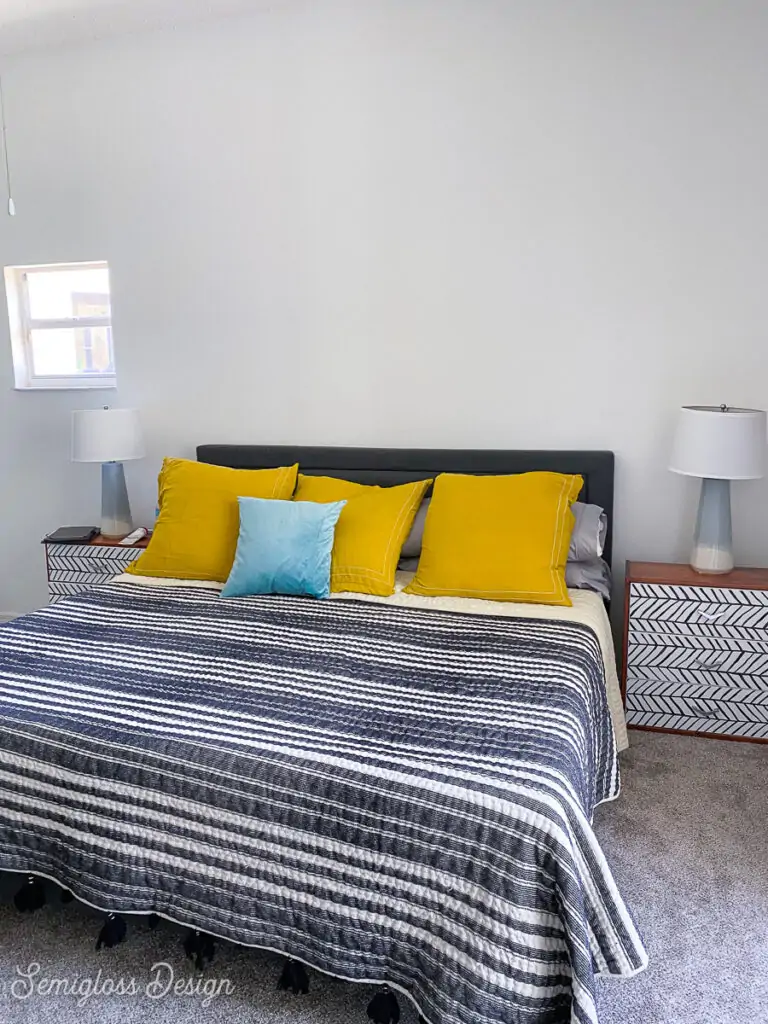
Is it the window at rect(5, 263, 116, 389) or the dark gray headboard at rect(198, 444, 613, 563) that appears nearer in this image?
the dark gray headboard at rect(198, 444, 613, 563)

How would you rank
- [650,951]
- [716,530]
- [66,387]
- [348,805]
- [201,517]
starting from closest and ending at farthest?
[348,805], [650,951], [716,530], [201,517], [66,387]

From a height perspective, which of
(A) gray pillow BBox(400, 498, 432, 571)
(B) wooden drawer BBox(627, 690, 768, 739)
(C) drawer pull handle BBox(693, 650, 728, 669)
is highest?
(A) gray pillow BBox(400, 498, 432, 571)

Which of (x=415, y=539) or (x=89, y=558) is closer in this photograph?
(x=415, y=539)

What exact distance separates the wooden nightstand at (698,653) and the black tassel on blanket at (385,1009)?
160cm

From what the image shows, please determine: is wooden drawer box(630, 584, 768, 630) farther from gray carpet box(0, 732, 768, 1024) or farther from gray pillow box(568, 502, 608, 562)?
gray carpet box(0, 732, 768, 1024)

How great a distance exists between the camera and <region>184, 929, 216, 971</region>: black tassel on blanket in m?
1.87

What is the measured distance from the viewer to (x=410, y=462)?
346cm

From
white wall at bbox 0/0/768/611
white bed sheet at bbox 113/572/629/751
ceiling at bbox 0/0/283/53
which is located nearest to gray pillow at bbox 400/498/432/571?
white bed sheet at bbox 113/572/629/751

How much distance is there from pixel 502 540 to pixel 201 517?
116 cm

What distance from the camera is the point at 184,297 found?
151 inches

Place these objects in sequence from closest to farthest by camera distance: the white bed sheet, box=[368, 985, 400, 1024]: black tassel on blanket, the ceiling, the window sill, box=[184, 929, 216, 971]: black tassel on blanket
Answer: box=[368, 985, 400, 1024]: black tassel on blanket
box=[184, 929, 216, 971]: black tassel on blanket
the white bed sheet
the ceiling
the window sill

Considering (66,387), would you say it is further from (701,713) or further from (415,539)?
(701,713)

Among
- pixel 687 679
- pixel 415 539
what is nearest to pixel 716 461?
pixel 687 679

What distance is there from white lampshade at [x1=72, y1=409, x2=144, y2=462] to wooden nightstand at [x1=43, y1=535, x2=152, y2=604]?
39 cm
